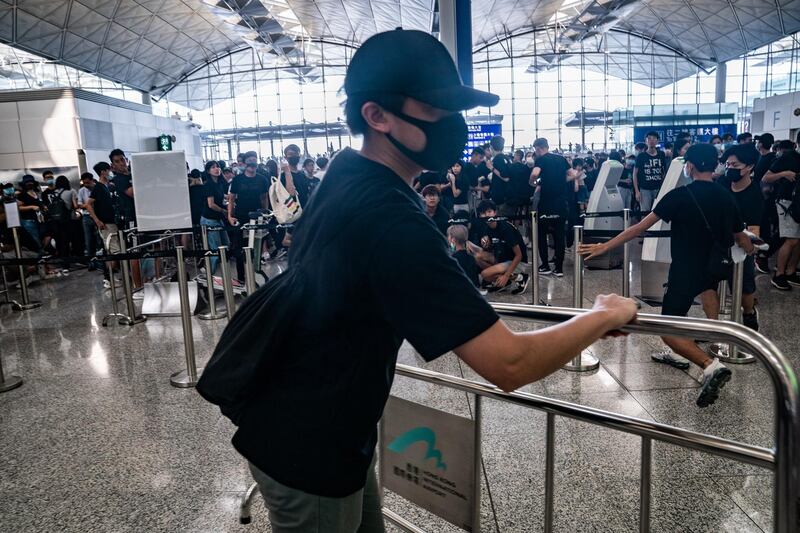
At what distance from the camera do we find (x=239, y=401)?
1242 millimetres

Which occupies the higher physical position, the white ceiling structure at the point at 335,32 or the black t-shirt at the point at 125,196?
the white ceiling structure at the point at 335,32

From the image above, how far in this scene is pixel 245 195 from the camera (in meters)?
9.61

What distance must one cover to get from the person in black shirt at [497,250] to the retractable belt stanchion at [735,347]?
306 cm

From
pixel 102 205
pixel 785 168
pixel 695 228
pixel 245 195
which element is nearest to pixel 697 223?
pixel 695 228

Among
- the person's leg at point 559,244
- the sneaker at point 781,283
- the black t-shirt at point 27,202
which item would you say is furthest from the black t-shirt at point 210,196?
the sneaker at point 781,283

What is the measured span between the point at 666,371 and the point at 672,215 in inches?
53.1

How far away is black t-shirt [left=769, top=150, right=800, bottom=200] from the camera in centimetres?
782

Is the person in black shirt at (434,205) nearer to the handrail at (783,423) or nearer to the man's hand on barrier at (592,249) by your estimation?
the man's hand on barrier at (592,249)

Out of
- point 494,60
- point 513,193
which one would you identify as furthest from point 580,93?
point 513,193

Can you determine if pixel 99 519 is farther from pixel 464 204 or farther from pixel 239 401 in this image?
pixel 464 204

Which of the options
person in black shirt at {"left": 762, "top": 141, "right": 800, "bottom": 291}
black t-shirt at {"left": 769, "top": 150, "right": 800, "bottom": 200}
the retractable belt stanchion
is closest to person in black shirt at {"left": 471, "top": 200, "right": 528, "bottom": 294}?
the retractable belt stanchion

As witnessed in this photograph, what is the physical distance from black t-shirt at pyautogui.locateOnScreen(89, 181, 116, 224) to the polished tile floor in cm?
368

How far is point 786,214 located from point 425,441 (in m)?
7.63

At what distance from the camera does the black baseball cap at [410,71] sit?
3.82ft
